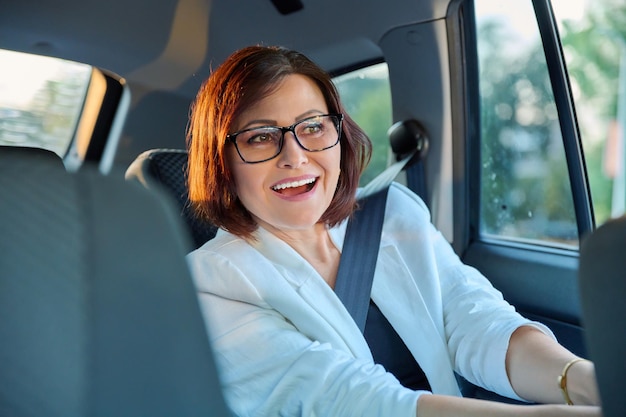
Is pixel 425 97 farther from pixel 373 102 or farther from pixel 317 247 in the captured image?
pixel 317 247

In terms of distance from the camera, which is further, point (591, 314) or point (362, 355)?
point (362, 355)

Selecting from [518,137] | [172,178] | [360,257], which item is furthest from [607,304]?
[518,137]

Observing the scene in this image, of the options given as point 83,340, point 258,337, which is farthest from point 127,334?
point 258,337

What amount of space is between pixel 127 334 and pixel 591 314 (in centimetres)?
33

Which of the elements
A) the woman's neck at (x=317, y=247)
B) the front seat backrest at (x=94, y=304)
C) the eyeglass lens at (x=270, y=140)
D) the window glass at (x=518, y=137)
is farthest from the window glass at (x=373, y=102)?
the front seat backrest at (x=94, y=304)

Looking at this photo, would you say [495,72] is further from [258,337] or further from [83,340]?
[83,340]

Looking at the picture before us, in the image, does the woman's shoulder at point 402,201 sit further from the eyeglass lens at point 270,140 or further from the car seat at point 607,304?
the car seat at point 607,304

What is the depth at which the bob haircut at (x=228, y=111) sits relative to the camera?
4.94ft

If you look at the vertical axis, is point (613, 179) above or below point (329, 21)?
below

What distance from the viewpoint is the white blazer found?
1.21m

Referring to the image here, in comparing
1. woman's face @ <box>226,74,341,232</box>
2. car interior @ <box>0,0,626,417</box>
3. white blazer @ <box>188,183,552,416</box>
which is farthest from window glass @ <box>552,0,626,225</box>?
woman's face @ <box>226,74,341,232</box>

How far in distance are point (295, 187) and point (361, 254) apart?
0.80 feet

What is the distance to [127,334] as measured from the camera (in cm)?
54

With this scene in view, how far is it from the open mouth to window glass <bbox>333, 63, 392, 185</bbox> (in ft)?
3.00
